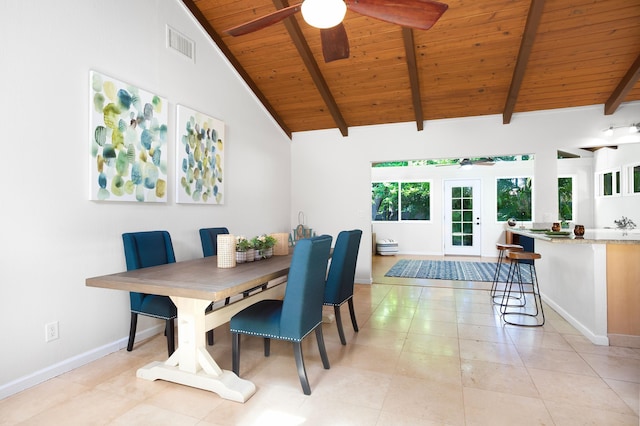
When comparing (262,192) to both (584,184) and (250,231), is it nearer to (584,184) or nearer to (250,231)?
(250,231)

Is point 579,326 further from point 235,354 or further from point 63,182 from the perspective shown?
point 63,182

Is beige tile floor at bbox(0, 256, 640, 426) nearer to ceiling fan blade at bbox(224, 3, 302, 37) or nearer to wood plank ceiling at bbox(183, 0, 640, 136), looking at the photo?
ceiling fan blade at bbox(224, 3, 302, 37)

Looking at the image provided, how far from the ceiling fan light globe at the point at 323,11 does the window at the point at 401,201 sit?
7.26 meters

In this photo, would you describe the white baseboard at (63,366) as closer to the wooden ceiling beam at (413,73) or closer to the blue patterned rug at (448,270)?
the wooden ceiling beam at (413,73)

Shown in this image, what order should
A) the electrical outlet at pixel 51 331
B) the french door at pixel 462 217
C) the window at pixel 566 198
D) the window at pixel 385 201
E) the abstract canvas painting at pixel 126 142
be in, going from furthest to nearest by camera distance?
the window at pixel 385 201
the french door at pixel 462 217
the window at pixel 566 198
the abstract canvas painting at pixel 126 142
the electrical outlet at pixel 51 331

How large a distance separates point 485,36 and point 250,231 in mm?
3635

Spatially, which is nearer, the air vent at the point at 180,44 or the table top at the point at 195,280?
the table top at the point at 195,280

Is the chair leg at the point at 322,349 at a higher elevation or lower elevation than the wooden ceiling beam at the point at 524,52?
lower

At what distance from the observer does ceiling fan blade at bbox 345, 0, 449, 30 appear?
2.03 metres

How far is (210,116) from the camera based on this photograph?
13.0ft

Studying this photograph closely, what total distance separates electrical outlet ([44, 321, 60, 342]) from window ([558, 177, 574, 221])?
849 cm

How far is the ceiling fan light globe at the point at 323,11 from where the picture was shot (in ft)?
6.47

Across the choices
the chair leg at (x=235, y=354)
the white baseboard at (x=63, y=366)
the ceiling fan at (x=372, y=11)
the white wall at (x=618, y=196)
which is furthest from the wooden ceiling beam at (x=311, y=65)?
the white wall at (x=618, y=196)

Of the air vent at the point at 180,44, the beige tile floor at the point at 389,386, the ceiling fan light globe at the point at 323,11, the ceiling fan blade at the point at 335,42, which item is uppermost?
the air vent at the point at 180,44
